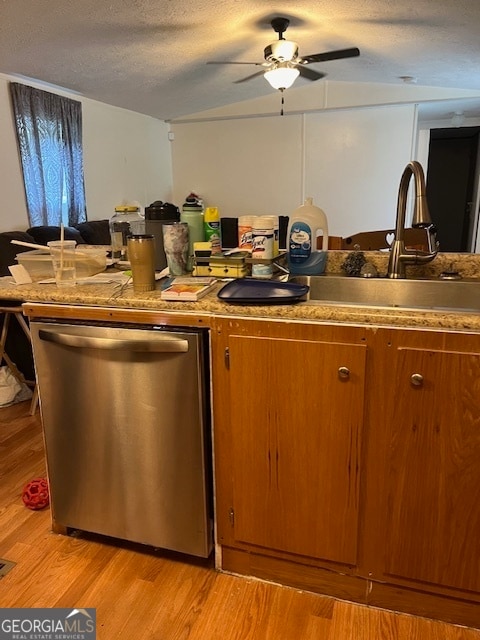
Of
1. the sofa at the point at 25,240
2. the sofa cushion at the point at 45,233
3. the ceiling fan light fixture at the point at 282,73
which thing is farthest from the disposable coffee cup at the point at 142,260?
the ceiling fan light fixture at the point at 282,73

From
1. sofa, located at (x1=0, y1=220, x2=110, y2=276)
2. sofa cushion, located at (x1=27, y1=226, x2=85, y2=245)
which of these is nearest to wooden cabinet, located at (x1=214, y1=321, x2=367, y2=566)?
sofa, located at (x1=0, y1=220, x2=110, y2=276)

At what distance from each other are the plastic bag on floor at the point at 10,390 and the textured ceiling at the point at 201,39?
6.95ft

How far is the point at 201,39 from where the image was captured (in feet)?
12.0

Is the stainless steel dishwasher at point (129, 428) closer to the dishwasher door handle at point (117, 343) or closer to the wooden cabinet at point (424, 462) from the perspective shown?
the dishwasher door handle at point (117, 343)

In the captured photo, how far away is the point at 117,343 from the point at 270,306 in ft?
1.51

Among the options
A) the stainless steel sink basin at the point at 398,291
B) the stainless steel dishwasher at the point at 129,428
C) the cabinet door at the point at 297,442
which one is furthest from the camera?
the stainless steel sink basin at the point at 398,291

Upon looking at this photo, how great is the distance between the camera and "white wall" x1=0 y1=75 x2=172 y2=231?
3.79m

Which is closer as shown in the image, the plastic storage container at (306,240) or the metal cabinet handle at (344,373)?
the metal cabinet handle at (344,373)

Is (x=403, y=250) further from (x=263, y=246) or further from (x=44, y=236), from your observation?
(x=44, y=236)

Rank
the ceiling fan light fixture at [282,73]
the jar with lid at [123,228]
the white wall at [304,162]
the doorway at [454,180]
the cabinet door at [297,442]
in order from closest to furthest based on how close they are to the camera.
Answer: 1. the cabinet door at [297,442]
2. the jar with lid at [123,228]
3. the ceiling fan light fixture at [282,73]
4. the white wall at [304,162]
5. the doorway at [454,180]

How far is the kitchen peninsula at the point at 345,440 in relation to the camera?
1.12 metres

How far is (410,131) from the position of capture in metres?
5.77

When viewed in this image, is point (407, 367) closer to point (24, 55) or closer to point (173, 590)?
point (173, 590)

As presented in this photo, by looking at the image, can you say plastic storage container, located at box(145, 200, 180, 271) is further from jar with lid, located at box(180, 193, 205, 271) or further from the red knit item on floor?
the red knit item on floor
